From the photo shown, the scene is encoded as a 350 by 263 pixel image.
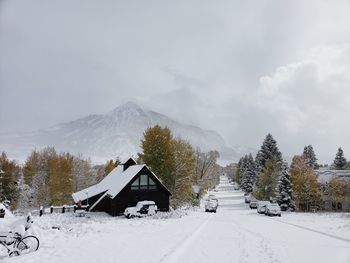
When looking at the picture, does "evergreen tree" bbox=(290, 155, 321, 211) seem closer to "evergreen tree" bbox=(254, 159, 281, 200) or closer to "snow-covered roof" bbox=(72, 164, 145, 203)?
"evergreen tree" bbox=(254, 159, 281, 200)

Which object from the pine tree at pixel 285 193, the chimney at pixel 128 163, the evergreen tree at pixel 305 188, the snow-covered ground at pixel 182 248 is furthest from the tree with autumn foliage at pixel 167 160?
the snow-covered ground at pixel 182 248

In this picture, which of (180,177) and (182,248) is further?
(180,177)

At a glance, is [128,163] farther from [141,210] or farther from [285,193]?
[285,193]

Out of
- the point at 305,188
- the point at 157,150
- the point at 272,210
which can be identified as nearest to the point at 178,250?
the point at 272,210

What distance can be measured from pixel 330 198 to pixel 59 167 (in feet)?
178

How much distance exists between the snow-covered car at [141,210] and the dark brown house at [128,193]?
344 cm

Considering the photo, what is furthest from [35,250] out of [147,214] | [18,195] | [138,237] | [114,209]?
[18,195]

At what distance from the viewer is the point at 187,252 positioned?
14.1 m

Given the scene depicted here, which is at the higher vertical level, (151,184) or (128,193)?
(151,184)

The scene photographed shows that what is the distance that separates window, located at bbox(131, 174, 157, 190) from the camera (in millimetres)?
43556

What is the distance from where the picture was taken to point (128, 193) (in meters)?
42.8

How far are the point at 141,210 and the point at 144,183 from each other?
5701 mm

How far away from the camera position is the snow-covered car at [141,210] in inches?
1483

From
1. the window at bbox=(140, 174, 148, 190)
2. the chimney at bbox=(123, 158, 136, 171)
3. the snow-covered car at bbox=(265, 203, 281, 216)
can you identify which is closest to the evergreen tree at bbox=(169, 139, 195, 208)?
the chimney at bbox=(123, 158, 136, 171)
